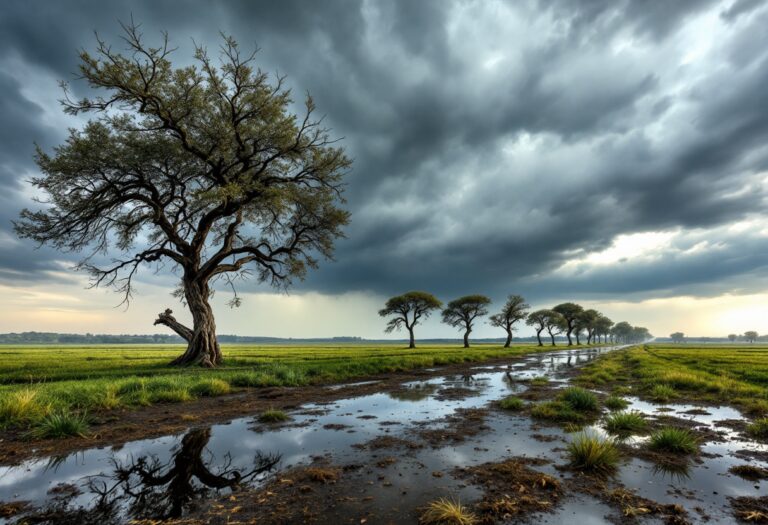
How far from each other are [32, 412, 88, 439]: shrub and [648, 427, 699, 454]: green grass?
13688 millimetres

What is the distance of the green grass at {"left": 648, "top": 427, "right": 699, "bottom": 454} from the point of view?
713 centimetres

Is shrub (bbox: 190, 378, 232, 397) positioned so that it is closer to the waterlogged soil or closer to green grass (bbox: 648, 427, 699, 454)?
the waterlogged soil

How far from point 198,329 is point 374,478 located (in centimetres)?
2419

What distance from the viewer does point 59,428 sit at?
8211 millimetres

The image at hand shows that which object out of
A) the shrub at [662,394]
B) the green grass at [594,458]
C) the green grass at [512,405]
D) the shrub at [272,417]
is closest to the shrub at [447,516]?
the green grass at [594,458]

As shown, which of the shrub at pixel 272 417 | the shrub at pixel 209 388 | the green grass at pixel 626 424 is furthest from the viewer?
the shrub at pixel 209 388

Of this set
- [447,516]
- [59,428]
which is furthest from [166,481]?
[59,428]

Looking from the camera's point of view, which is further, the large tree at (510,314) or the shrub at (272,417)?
the large tree at (510,314)

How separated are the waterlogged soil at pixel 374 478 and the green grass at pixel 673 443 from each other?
21 centimetres

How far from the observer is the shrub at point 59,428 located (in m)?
8.05

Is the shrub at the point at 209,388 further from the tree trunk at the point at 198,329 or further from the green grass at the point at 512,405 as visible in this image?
the green grass at the point at 512,405

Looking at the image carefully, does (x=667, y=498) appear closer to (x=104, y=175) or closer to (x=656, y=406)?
(x=656, y=406)

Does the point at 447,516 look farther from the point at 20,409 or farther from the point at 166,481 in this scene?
the point at 20,409

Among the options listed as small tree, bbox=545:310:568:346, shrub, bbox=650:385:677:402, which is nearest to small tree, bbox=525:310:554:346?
small tree, bbox=545:310:568:346
